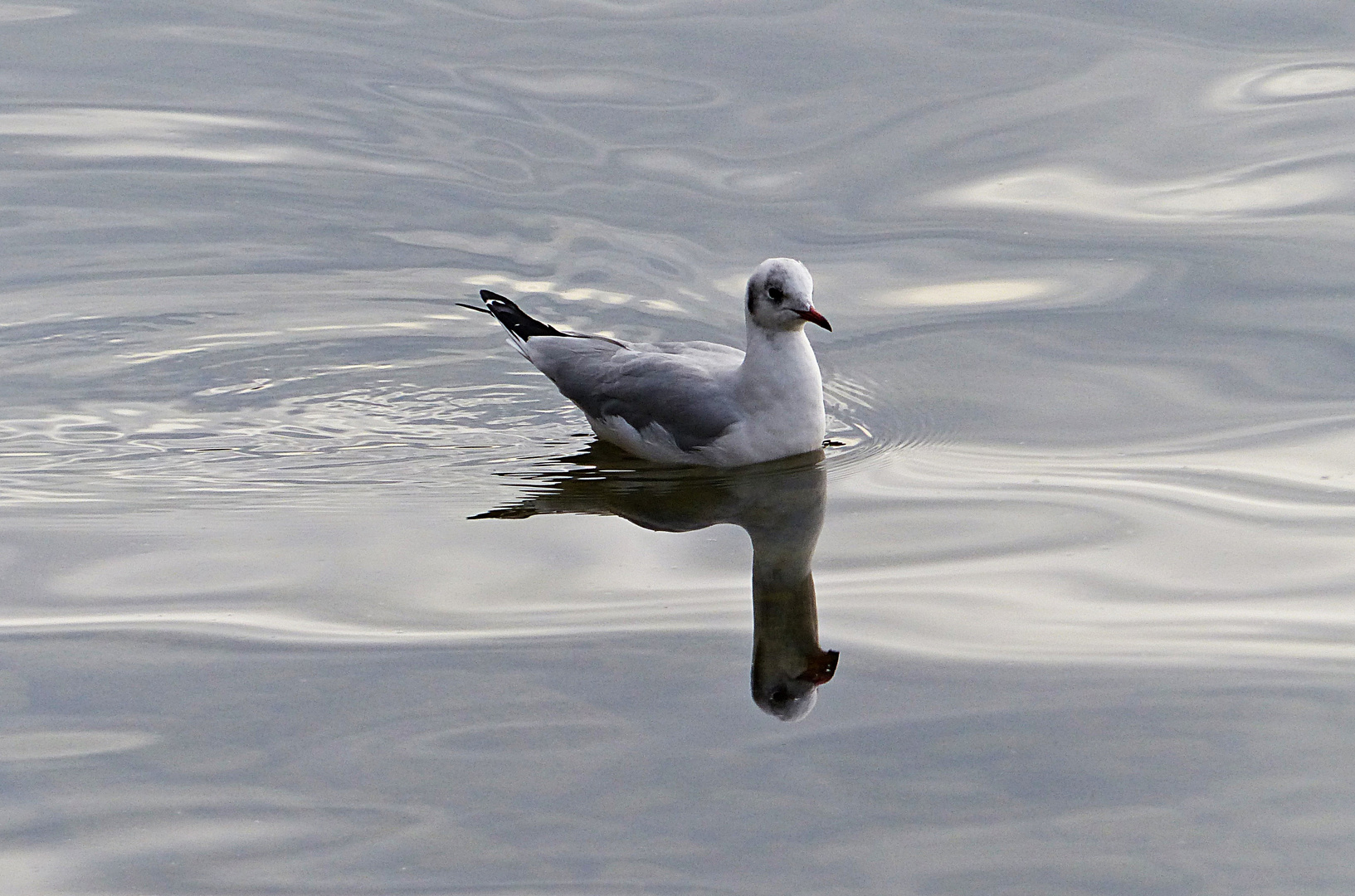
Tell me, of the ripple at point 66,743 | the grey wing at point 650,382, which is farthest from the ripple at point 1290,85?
the ripple at point 66,743

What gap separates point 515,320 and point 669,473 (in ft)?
4.86

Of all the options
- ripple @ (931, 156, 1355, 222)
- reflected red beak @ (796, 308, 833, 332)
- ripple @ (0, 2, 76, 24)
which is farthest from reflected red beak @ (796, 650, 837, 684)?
ripple @ (0, 2, 76, 24)

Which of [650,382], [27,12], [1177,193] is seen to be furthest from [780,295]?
[27,12]

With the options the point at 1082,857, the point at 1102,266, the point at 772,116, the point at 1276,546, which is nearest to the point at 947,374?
the point at 1102,266

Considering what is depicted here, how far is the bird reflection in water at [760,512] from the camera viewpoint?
6156mm

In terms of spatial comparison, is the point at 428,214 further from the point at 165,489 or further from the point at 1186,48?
the point at 1186,48

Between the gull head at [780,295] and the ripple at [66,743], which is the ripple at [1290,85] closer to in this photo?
the gull head at [780,295]

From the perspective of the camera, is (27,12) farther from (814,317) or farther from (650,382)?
(814,317)

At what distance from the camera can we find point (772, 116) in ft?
38.7

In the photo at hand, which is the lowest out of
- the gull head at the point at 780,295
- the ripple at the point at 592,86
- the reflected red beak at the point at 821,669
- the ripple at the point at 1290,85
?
the reflected red beak at the point at 821,669

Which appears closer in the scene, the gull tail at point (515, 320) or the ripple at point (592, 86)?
the gull tail at point (515, 320)

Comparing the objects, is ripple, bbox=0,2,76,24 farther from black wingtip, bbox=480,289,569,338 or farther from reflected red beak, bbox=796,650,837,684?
reflected red beak, bbox=796,650,837,684

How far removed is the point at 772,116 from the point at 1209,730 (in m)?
6.89

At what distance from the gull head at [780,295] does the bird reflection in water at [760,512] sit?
1.97 feet
